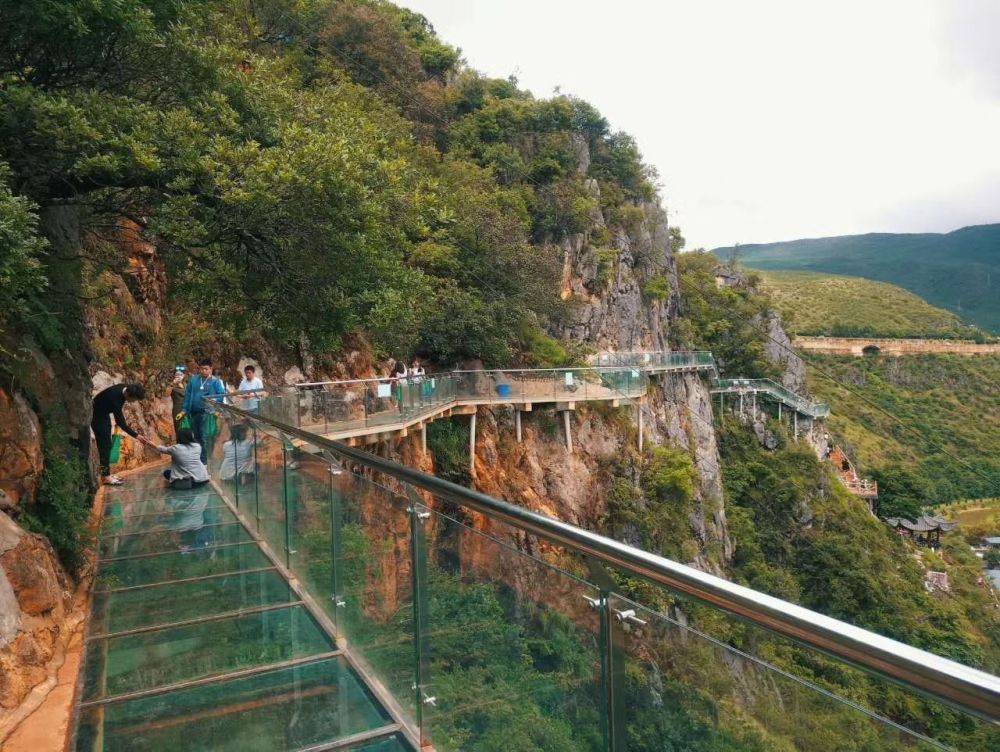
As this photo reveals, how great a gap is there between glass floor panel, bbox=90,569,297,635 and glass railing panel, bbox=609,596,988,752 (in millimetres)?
3207

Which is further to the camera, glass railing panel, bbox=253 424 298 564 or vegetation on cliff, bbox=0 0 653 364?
vegetation on cliff, bbox=0 0 653 364

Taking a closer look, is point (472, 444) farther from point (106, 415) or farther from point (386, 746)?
point (386, 746)

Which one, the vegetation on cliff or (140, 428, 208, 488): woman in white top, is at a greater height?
the vegetation on cliff

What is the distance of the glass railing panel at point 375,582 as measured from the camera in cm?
311

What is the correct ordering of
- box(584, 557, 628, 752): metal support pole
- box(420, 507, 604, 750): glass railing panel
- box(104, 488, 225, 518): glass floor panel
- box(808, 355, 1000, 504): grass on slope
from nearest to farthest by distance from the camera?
box(584, 557, 628, 752): metal support pole < box(420, 507, 604, 750): glass railing panel < box(104, 488, 225, 518): glass floor panel < box(808, 355, 1000, 504): grass on slope

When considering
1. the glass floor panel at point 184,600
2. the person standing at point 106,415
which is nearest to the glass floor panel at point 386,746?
the glass floor panel at point 184,600

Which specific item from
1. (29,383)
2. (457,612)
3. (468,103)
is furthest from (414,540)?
(468,103)

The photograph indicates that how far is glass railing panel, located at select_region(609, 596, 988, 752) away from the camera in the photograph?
1.20 metres

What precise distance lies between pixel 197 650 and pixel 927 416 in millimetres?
98497

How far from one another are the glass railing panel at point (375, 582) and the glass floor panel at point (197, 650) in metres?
0.27

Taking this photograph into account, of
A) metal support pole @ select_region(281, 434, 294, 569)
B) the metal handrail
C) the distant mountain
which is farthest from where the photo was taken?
the distant mountain

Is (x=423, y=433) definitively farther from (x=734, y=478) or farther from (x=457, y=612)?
(x=734, y=478)

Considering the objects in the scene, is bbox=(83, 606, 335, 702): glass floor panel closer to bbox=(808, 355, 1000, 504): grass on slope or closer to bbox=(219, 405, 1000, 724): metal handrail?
bbox=(219, 405, 1000, 724): metal handrail

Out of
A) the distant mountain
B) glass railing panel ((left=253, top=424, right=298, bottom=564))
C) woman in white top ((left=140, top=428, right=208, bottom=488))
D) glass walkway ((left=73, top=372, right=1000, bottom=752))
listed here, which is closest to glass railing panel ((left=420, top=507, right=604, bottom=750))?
glass walkway ((left=73, top=372, right=1000, bottom=752))
